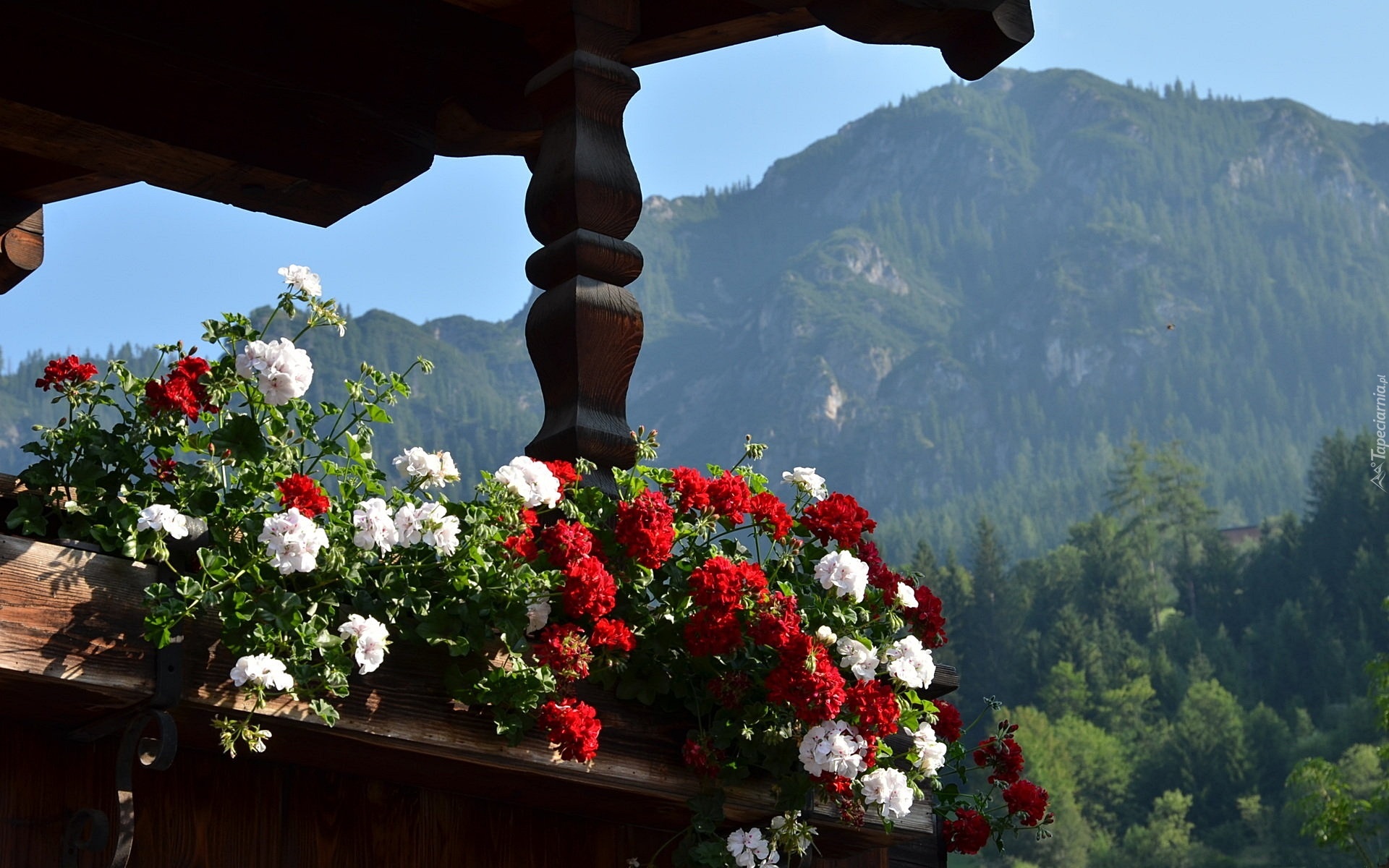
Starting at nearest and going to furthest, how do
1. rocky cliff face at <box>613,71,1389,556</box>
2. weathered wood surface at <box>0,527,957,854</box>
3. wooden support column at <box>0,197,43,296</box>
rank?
weathered wood surface at <box>0,527,957,854</box> → wooden support column at <box>0,197,43,296</box> → rocky cliff face at <box>613,71,1389,556</box>

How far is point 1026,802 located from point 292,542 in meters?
2.25

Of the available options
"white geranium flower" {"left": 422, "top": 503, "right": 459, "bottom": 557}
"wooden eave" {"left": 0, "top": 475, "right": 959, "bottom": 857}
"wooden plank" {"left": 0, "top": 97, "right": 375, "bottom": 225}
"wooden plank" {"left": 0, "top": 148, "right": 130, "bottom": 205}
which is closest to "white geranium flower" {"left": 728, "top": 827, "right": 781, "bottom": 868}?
"wooden eave" {"left": 0, "top": 475, "right": 959, "bottom": 857}

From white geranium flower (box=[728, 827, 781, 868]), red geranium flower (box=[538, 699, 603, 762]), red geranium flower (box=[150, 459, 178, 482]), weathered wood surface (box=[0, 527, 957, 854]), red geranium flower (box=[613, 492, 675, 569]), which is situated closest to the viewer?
weathered wood surface (box=[0, 527, 957, 854])

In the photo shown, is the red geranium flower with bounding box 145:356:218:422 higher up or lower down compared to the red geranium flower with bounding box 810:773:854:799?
higher up

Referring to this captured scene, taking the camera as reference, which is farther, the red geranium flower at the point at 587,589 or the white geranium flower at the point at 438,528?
the red geranium flower at the point at 587,589

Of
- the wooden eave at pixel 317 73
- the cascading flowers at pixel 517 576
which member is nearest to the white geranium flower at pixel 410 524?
the cascading flowers at pixel 517 576

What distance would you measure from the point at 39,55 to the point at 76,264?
154m

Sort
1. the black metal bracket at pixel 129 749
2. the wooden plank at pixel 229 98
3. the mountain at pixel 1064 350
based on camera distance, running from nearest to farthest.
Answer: the black metal bracket at pixel 129 749, the wooden plank at pixel 229 98, the mountain at pixel 1064 350

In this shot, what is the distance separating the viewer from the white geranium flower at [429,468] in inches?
122

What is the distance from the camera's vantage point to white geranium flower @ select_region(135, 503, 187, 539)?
8.70 ft

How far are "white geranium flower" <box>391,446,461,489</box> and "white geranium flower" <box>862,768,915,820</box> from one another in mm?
1060

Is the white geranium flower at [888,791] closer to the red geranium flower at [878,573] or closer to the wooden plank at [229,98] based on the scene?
the red geranium flower at [878,573]

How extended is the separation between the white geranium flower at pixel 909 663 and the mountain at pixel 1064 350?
131 meters

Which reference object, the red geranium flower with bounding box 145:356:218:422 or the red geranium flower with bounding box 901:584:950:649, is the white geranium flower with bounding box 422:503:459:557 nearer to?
the red geranium flower with bounding box 145:356:218:422
